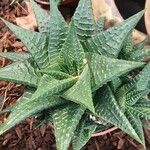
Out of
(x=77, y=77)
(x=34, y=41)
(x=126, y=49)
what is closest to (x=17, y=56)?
(x=34, y=41)

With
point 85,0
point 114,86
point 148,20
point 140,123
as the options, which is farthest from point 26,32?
point 148,20

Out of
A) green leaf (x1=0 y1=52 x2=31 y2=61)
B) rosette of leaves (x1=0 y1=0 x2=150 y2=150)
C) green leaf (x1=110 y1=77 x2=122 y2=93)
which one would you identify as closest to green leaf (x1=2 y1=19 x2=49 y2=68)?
rosette of leaves (x1=0 y1=0 x2=150 y2=150)

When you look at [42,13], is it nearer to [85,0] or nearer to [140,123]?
[85,0]

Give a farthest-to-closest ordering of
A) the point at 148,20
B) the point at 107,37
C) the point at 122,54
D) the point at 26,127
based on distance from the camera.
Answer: the point at 26,127
the point at 148,20
the point at 122,54
the point at 107,37

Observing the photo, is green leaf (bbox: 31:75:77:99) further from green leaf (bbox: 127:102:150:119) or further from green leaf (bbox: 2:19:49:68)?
green leaf (bbox: 127:102:150:119)

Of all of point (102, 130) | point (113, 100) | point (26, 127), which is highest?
point (113, 100)

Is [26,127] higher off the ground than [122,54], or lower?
lower

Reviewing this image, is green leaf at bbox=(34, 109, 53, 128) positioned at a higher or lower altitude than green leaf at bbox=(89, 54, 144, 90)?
lower
